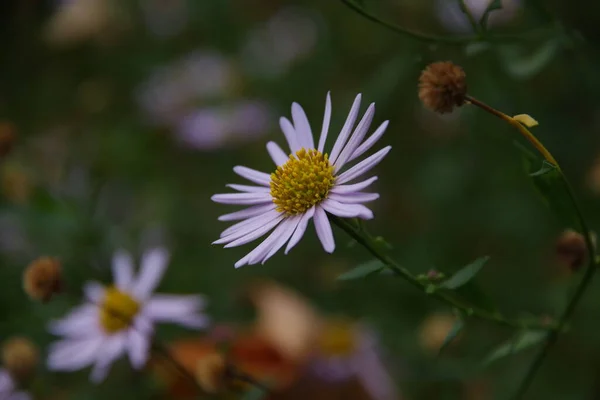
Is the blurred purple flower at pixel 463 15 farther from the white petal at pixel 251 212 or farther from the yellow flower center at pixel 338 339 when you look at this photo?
the white petal at pixel 251 212

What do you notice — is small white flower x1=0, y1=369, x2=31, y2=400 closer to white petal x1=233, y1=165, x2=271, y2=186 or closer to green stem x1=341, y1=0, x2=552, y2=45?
white petal x1=233, y1=165, x2=271, y2=186

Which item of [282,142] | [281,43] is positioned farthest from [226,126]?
[281,43]

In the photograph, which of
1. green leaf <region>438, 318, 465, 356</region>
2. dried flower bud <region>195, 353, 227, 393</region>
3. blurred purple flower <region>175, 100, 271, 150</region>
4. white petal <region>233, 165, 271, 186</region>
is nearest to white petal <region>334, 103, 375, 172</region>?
white petal <region>233, 165, 271, 186</region>

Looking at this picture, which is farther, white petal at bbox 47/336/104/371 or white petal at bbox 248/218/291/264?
white petal at bbox 47/336/104/371

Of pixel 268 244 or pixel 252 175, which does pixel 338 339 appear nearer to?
pixel 252 175

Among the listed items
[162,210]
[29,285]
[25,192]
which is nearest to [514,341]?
[29,285]

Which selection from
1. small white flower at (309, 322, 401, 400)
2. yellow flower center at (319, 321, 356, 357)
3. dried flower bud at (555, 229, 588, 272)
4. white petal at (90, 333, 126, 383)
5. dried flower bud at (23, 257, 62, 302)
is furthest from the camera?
yellow flower center at (319, 321, 356, 357)
